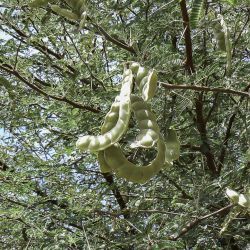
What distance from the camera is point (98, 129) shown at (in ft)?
11.2

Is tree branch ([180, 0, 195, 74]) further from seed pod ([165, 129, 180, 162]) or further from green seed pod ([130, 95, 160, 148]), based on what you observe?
green seed pod ([130, 95, 160, 148])

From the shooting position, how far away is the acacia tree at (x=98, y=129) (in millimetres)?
2926

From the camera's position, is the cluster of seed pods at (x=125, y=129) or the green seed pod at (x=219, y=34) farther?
the green seed pod at (x=219, y=34)

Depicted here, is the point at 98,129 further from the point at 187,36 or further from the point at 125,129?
the point at 125,129

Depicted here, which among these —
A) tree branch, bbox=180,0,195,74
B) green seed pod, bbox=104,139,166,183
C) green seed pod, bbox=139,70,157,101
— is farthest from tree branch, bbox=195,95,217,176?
green seed pod, bbox=139,70,157,101

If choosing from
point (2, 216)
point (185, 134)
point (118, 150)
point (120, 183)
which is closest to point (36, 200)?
point (2, 216)

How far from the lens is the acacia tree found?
2.93 meters

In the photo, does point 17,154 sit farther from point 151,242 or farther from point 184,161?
point 151,242

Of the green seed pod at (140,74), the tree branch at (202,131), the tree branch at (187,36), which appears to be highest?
the tree branch at (202,131)

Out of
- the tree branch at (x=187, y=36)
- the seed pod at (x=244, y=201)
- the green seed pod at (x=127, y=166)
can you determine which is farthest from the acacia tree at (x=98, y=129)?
the green seed pod at (x=127, y=166)

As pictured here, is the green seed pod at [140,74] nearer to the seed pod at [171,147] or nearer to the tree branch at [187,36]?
the seed pod at [171,147]

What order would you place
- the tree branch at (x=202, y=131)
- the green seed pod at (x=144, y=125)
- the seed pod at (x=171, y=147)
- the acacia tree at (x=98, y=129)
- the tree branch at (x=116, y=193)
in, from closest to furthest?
the green seed pod at (x=144, y=125), the seed pod at (x=171, y=147), the acacia tree at (x=98, y=129), the tree branch at (x=202, y=131), the tree branch at (x=116, y=193)

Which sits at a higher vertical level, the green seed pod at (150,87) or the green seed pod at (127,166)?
the green seed pod at (150,87)

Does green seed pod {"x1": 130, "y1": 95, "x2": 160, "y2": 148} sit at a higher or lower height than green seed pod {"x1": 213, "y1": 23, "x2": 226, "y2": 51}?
lower
